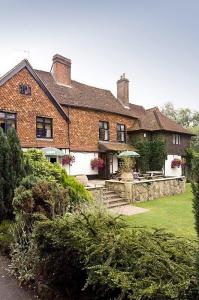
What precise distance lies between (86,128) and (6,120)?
22.6ft

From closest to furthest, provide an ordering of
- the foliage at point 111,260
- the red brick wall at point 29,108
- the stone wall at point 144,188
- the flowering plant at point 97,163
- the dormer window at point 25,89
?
the foliage at point 111,260 < the stone wall at point 144,188 < the red brick wall at point 29,108 < the dormer window at point 25,89 < the flowering plant at point 97,163

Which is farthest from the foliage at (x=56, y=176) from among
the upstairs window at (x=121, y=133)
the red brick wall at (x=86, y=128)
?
the upstairs window at (x=121, y=133)

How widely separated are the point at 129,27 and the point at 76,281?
10.3 metres

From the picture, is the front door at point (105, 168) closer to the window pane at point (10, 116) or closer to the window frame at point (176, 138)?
the window frame at point (176, 138)

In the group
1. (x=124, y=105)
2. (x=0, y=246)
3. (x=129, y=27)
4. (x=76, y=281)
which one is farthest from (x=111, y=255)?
(x=124, y=105)

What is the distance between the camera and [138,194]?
14.5 meters

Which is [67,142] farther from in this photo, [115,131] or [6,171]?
[6,171]

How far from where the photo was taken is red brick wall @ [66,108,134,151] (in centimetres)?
2072

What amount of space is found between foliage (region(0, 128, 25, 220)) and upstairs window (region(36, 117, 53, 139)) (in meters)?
10.7

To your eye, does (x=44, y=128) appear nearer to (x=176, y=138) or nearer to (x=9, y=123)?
(x=9, y=123)

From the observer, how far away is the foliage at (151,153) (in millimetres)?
24516

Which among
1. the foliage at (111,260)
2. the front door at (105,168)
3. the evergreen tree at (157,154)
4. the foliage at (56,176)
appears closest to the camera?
the foliage at (111,260)

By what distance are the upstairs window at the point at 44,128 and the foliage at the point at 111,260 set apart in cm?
1497

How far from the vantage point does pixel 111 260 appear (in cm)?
303
